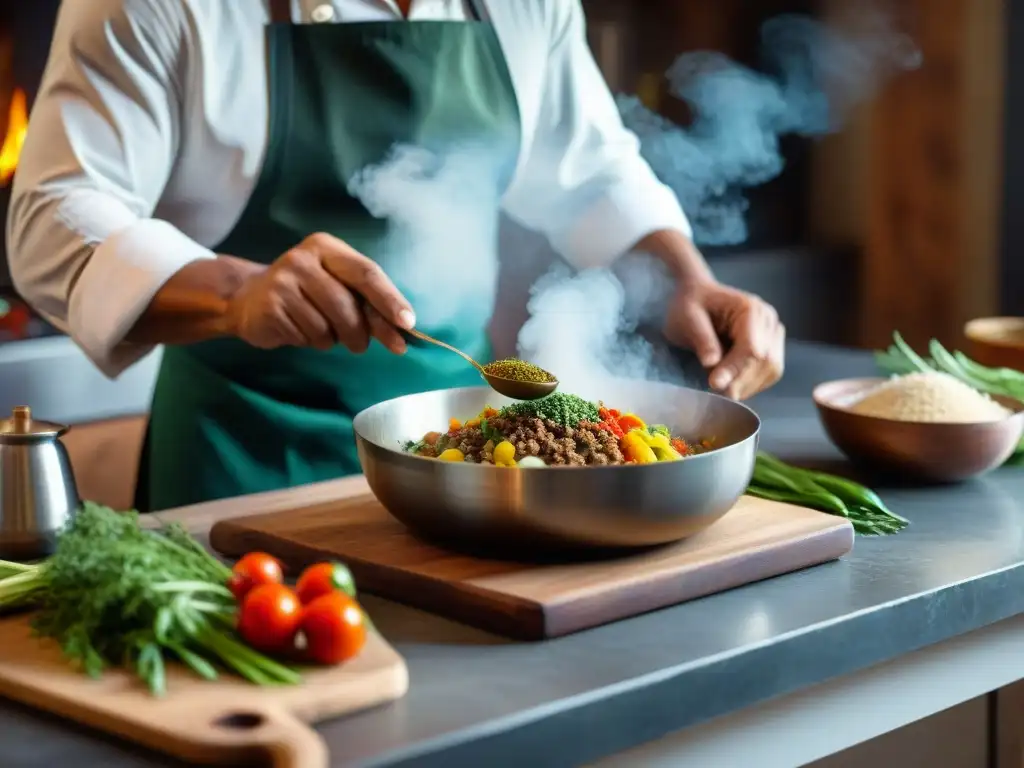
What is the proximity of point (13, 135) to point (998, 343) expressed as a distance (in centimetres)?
200

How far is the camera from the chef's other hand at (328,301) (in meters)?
1.46

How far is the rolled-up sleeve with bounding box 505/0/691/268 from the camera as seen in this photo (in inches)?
89.0

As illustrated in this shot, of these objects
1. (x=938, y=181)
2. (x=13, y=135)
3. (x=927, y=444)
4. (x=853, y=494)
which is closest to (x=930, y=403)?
(x=927, y=444)

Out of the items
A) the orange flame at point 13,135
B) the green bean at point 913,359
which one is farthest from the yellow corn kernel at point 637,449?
the orange flame at point 13,135

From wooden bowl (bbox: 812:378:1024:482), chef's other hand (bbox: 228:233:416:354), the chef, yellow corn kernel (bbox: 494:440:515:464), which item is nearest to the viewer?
yellow corn kernel (bbox: 494:440:515:464)

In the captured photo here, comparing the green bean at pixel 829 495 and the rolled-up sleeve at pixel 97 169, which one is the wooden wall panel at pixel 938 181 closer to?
the green bean at pixel 829 495

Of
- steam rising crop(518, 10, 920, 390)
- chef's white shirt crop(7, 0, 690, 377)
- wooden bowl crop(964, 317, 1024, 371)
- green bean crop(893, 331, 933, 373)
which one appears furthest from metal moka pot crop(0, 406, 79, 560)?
wooden bowl crop(964, 317, 1024, 371)

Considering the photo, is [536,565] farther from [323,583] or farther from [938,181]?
[938,181]

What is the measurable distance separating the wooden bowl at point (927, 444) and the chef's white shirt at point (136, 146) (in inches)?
33.6

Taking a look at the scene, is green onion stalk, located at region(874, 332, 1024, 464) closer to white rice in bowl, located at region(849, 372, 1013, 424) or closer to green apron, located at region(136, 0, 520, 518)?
white rice in bowl, located at region(849, 372, 1013, 424)

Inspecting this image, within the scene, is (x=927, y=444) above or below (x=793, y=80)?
below

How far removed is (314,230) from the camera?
2039mm

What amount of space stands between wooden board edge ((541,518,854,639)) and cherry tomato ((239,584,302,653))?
0.23 metres

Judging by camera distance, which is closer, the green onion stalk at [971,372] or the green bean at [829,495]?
the green bean at [829,495]
